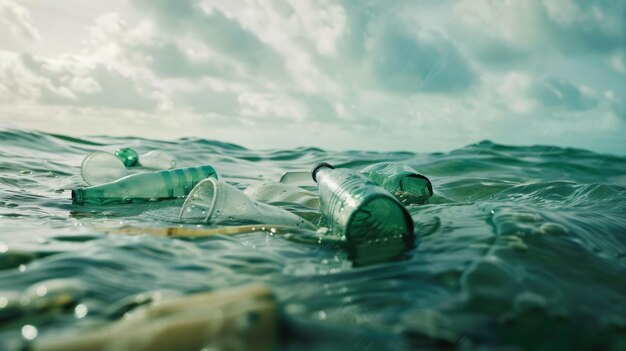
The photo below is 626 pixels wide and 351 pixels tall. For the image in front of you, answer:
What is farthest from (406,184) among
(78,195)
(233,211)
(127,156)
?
(127,156)

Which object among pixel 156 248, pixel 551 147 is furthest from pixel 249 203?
pixel 551 147

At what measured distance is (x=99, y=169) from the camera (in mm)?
4645

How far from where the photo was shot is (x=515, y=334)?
1.28 m

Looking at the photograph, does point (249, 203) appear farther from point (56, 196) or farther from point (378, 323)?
point (56, 196)

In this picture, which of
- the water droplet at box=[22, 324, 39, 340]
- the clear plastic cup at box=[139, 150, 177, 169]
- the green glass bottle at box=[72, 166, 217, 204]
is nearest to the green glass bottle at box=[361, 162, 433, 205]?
the green glass bottle at box=[72, 166, 217, 204]

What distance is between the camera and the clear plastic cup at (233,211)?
8.75ft

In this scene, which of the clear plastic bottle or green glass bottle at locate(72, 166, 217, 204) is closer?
green glass bottle at locate(72, 166, 217, 204)

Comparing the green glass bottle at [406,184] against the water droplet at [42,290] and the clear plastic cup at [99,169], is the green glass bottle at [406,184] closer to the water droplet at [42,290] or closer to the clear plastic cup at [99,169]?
the clear plastic cup at [99,169]

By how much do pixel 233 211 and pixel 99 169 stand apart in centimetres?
253

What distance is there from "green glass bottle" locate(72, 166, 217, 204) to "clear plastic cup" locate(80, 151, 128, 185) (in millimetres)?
945

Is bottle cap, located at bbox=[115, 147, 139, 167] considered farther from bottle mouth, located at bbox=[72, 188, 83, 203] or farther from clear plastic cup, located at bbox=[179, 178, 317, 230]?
clear plastic cup, located at bbox=[179, 178, 317, 230]

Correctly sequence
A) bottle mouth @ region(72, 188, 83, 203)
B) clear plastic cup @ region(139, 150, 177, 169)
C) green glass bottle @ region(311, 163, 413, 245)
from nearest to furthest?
green glass bottle @ region(311, 163, 413, 245), bottle mouth @ region(72, 188, 83, 203), clear plastic cup @ region(139, 150, 177, 169)

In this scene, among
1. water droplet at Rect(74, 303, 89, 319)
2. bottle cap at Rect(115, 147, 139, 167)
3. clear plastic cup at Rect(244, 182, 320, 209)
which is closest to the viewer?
water droplet at Rect(74, 303, 89, 319)

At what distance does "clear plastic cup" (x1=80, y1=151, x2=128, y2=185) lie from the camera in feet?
15.0
